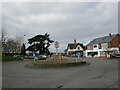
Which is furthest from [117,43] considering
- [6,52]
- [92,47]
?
[6,52]

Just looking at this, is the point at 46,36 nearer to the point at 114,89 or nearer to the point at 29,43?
the point at 29,43

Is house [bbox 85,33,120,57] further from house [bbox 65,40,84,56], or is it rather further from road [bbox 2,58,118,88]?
road [bbox 2,58,118,88]

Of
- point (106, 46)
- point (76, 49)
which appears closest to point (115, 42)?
point (106, 46)

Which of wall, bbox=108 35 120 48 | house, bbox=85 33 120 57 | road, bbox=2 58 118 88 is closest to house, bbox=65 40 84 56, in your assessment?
house, bbox=85 33 120 57

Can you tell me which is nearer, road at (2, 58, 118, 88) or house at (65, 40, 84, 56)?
road at (2, 58, 118, 88)

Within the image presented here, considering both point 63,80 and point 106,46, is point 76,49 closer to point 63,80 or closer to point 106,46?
point 106,46

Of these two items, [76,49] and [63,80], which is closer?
[63,80]

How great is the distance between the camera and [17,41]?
6569 cm

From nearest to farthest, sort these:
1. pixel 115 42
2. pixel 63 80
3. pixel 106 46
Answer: pixel 63 80, pixel 115 42, pixel 106 46

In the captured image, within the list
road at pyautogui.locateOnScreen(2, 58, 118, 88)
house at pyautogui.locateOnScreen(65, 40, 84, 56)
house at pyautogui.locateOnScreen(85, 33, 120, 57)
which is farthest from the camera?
house at pyautogui.locateOnScreen(65, 40, 84, 56)

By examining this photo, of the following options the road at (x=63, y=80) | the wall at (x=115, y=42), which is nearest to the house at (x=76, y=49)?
the wall at (x=115, y=42)

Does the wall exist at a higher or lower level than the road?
higher

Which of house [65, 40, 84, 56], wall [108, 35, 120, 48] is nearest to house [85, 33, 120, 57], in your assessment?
wall [108, 35, 120, 48]

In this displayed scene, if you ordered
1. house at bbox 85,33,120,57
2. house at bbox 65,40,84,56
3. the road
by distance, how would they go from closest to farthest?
the road < house at bbox 85,33,120,57 < house at bbox 65,40,84,56
